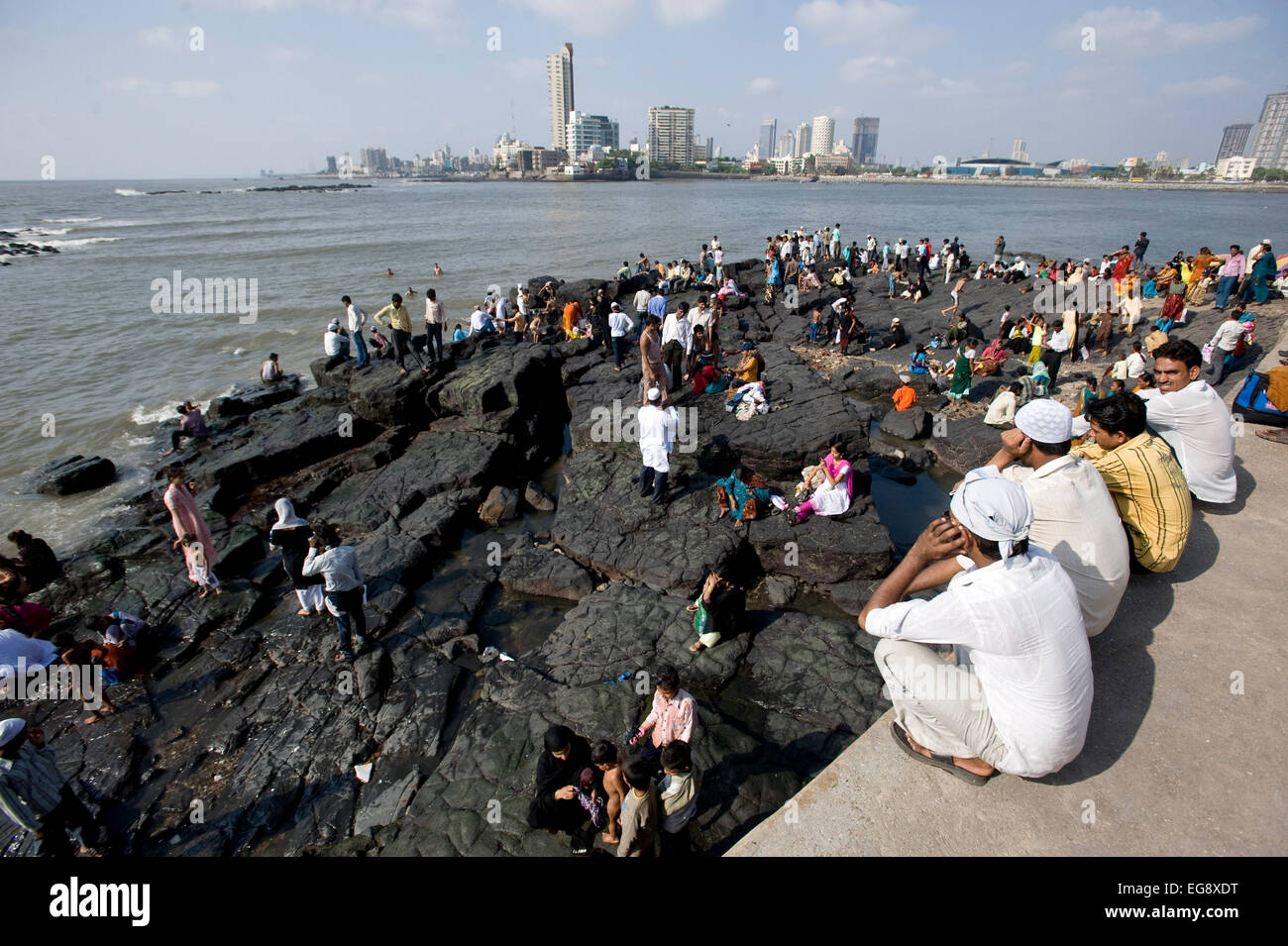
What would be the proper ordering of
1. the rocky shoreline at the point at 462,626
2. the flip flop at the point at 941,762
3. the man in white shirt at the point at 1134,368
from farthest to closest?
the man in white shirt at the point at 1134,368
the rocky shoreline at the point at 462,626
the flip flop at the point at 941,762

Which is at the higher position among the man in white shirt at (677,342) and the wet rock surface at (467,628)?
the man in white shirt at (677,342)

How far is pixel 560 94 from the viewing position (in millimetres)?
144000

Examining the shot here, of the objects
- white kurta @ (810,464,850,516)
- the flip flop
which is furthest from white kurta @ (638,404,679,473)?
the flip flop

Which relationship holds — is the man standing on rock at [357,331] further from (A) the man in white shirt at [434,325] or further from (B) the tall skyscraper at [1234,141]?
(B) the tall skyscraper at [1234,141]

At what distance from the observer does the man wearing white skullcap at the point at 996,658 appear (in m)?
2.33

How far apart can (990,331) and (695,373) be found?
10865mm

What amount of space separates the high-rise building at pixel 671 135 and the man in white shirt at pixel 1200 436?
591 feet

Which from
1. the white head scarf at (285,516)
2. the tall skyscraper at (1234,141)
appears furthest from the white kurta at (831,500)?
the tall skyscraper at (1234,141)

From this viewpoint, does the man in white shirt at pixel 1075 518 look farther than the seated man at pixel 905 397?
No

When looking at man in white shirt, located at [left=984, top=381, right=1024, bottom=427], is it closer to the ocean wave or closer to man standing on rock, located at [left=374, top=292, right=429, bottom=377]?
man standing on rock, located at [left=374, top=292, right=429, bottom=377]

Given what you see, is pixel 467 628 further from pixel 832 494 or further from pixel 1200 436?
pixel 1200 436

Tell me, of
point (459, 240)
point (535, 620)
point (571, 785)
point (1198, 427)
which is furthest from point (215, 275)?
point (1198, 427)
